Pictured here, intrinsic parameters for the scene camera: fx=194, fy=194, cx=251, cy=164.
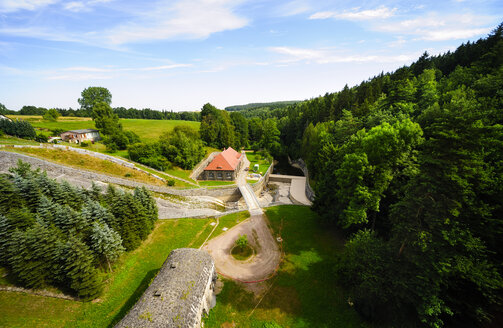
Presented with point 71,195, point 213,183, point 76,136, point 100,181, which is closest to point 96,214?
point 71,195

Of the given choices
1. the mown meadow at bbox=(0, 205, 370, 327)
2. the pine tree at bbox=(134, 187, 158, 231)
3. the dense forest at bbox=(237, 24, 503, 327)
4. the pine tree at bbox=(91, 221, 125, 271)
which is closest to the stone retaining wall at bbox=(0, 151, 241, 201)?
the pine tree at bbox=(134, 187, 158, 231)

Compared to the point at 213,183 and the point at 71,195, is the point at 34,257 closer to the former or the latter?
the point at 71,195

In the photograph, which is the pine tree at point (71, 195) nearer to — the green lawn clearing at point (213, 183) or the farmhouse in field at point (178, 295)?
the farmhouse in field at point (178, 295)

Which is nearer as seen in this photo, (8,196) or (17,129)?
(8,196)

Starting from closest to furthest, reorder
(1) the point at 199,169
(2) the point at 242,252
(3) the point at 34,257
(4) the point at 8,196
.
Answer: (3) the point at 34,257
(4) the point at 8,196
(2) the point at 242,252
(1) the point at 199,169

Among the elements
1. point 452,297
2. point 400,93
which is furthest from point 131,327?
point 400,93

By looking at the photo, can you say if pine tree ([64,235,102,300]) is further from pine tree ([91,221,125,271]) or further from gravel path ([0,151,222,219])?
gravel path ([0,151,222,219])

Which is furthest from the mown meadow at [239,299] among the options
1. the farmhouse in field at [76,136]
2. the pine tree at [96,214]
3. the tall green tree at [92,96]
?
the tall green tree at [92,96]
